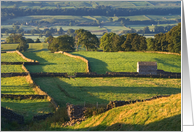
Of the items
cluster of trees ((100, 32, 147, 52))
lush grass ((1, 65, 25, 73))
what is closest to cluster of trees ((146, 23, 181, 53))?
cluster of trees ((100, 32, 147, 52))

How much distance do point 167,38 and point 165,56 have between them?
29.8 feet

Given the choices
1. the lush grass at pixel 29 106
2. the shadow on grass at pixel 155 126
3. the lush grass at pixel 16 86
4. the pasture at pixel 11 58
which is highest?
the pasture at pixel 11 58

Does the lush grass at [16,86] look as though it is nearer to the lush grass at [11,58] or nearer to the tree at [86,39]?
the lush grass at [11,58]

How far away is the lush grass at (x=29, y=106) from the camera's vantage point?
2723cm

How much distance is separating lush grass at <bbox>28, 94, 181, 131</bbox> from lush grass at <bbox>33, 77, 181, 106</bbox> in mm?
9887

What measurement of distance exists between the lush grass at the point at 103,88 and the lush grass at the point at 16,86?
7.57 ft

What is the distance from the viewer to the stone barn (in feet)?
176

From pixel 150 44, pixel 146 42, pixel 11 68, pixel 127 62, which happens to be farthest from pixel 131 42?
pixel 11 68

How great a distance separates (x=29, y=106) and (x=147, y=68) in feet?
96.1

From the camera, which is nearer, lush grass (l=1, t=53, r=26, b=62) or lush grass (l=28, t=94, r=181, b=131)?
lush grass (l=28, t=94, r=181, b=131)

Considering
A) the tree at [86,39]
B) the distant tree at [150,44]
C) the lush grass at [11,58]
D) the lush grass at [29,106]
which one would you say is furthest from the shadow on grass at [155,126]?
the tree at [86,39]

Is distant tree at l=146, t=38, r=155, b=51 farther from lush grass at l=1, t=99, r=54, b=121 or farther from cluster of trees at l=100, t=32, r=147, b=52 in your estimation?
lush grass at l=1, t=99, r=54, b=121

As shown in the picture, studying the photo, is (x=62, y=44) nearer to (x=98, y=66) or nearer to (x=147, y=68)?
(x=98, y=66)

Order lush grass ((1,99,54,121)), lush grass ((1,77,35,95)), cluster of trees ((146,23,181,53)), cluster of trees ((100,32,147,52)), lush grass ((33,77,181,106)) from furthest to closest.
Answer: cluster of trees ((100,32,147,52)) < cluster of trees ((146,23,181,53)) < lush grass ((1,77,35,95)) < lush grass ((33,77,181,106)) < lush grass ((1,99,54,121))
